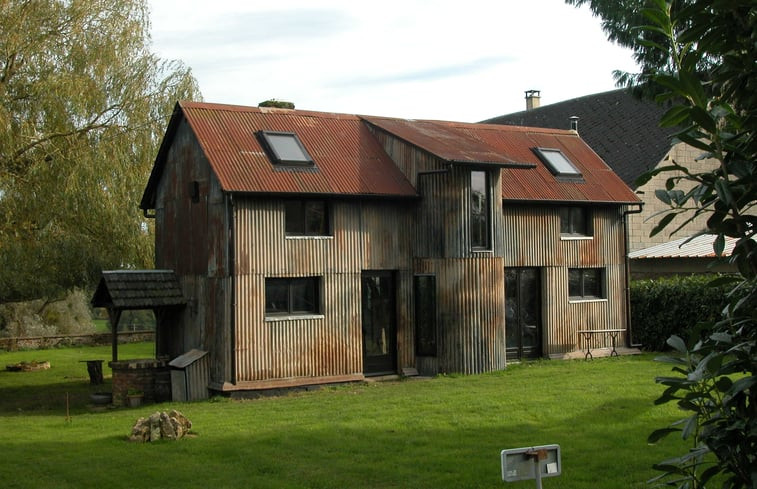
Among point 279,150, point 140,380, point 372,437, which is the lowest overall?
point 372,437

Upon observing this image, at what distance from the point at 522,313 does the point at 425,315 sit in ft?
12.1

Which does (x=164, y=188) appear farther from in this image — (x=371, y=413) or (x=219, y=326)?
(x=371, y=413)

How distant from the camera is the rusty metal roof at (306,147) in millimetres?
20953

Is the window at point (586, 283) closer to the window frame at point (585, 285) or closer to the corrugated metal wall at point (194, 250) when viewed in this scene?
the window frame at point (585, 285)

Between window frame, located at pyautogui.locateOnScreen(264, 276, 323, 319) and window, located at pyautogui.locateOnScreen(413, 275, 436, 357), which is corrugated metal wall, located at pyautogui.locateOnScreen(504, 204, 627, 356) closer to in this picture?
window, located at pyautogui.locateOnScreen(413, 275, 436, 357)

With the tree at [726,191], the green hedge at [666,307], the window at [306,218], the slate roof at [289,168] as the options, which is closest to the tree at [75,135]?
the slate roof at [289,168]

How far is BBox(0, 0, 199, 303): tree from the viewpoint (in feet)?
76.6

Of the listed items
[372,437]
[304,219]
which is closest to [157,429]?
[372,437]

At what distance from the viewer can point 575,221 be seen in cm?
2638

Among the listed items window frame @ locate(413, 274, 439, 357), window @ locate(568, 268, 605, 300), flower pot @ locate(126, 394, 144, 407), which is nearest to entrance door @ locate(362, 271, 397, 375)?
window frame @ locate(413, 274, 439, 357)

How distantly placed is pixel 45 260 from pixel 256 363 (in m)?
7.97

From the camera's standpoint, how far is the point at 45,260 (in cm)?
2467

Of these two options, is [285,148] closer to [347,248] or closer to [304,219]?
[304,219]

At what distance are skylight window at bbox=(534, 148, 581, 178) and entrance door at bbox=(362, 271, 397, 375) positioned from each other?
6.65 metres
